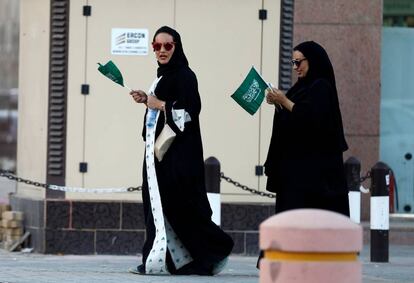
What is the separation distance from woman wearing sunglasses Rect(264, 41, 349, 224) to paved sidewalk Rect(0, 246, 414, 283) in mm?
1057

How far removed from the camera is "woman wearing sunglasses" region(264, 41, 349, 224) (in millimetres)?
10242

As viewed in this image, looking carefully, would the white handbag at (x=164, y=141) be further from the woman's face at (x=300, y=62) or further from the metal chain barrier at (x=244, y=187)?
the metal chain barrier at (x=244, y=187)

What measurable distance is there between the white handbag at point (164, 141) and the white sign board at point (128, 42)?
3.17 m

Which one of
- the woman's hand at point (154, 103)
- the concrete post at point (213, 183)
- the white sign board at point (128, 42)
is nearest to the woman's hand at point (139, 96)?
the woman's hand at point (154, 103)

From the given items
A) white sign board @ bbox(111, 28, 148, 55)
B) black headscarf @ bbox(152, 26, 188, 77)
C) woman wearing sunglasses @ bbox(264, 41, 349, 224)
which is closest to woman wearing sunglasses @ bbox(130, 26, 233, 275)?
black headscarf @ bbox(152, 26, 188, 77)

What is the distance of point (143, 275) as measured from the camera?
11.4 metres

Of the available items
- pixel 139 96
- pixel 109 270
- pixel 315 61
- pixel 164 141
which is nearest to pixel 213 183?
pixel 109 270

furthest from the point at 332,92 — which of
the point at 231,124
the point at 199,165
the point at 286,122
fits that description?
the point at 231,124

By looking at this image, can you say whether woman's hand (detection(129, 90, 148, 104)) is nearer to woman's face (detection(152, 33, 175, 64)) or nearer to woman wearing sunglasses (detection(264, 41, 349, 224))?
woman's face (detection(152, 33, 175, 64))

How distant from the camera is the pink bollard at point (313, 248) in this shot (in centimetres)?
694

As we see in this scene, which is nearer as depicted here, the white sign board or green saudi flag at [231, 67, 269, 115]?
green saudi flag at [231, 67, 269, 115]

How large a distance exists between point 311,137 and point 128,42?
175 inches

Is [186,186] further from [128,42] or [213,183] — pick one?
[128,42]

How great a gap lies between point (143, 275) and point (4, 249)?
3.93 meters
